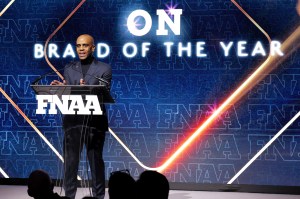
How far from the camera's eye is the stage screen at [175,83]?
20.4 feet

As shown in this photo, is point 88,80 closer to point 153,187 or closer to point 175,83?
point 175,83

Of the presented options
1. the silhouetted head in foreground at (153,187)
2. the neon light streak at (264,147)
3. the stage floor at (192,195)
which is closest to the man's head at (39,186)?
the silhouetted head in foreground at (153,187)

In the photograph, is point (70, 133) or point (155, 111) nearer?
point (70, 133)

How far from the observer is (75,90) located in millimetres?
4441

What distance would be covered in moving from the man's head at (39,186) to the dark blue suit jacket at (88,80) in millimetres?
2063

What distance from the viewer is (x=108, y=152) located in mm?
6535

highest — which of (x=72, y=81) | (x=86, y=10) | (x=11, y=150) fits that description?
(x=86, y=10)

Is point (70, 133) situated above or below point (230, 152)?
above

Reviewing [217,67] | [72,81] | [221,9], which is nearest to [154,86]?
[217,67]

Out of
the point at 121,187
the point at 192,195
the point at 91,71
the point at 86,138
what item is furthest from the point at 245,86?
the point at 121,187

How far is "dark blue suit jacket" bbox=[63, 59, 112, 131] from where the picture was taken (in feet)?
15.6

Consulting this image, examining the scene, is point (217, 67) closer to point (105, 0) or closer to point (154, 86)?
point (154, 86)

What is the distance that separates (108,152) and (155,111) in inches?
28.5

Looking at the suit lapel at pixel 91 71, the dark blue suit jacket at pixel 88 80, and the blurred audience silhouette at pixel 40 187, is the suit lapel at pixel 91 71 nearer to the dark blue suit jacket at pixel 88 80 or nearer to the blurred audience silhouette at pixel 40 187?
the dark blue suit jacket at pixel 88 80
